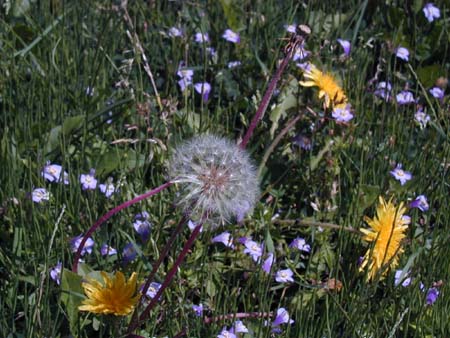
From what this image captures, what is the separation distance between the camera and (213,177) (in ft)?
5.98

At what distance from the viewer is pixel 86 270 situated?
6.89 ft

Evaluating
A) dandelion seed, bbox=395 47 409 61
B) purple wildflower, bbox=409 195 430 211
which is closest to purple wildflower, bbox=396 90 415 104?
dandelion seed, bbox=395 47 409 61

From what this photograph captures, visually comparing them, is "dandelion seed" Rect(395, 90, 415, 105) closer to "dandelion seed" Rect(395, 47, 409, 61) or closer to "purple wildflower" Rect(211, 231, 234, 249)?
"dandelion seed" Rect(395, 47, 409, 61)

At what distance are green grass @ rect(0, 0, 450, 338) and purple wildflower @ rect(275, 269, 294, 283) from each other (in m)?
0.02

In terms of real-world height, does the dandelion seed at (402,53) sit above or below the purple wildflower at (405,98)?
above

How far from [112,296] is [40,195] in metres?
0.46

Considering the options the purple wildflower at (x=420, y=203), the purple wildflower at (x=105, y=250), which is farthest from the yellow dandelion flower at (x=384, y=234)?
the purple wildflower at (x=105, y=250)

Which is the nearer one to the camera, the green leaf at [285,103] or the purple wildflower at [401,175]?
the purple wildflower at [401,175]

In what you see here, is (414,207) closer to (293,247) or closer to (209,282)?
(293,247)

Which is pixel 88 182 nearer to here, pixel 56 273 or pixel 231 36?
pixel 56 273

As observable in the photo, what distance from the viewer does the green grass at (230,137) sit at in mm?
2104

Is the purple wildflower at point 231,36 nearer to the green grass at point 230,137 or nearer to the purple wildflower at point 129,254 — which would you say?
the green grass at point 230,137

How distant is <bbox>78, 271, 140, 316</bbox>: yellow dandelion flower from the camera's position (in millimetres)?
1904

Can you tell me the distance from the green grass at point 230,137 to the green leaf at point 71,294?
11 millimetres
